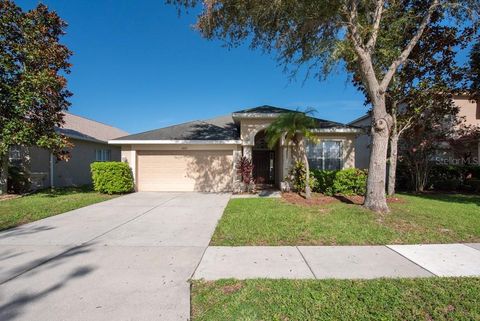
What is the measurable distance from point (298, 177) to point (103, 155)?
48.8 ft

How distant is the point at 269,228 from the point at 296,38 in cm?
723

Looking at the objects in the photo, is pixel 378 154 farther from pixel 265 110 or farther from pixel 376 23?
pixel 265 110

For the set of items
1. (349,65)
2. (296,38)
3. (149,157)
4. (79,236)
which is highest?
(296,38)

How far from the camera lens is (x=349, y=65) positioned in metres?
10.1

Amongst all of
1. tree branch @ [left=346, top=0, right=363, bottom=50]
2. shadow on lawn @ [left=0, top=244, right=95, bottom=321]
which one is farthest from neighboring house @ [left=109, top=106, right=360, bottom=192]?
shadow on lawn @ [left=0, top=244, right=95, bottom=321]

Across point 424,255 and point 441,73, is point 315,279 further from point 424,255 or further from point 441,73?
point 441,73

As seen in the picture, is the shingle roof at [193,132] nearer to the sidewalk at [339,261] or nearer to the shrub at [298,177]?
the shrub at [298,177]

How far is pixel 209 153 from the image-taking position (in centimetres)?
1486

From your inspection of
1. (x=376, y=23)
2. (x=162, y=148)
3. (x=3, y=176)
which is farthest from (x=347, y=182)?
(x=3, y=176)

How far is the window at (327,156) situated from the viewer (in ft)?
47.4

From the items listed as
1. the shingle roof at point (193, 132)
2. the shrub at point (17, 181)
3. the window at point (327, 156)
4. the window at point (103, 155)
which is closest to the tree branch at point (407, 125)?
the window at point (327, 156)

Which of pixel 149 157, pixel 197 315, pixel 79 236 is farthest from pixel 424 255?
pixel 149 157

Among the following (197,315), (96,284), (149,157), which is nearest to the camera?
(197,315)

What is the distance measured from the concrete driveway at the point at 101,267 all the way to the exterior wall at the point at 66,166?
8798 mm
